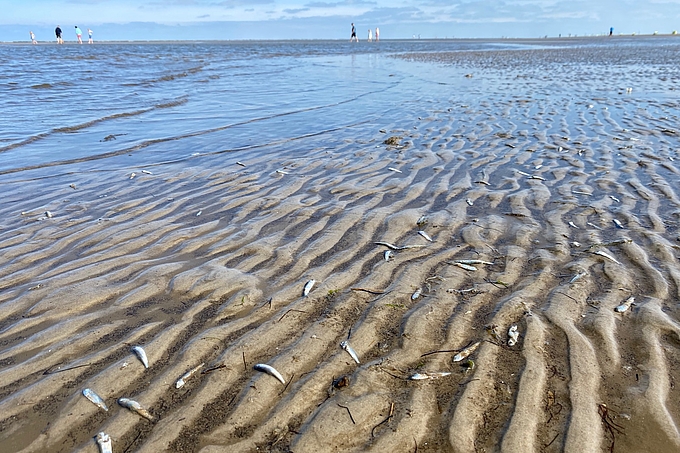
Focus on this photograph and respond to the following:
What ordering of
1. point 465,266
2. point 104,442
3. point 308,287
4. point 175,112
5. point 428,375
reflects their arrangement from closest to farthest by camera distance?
1. point 104,442
2. point 428,375
3. point 308,287
4. point 465,266
5. point 175,112

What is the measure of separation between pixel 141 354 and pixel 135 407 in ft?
1.62

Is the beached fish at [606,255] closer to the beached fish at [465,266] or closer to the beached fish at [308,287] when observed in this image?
the beached fish at [465,266]

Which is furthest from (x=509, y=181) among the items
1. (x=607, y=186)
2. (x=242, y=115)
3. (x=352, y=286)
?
(x=242, y=115)

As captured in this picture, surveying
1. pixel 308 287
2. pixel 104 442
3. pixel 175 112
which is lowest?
pixel 104 442

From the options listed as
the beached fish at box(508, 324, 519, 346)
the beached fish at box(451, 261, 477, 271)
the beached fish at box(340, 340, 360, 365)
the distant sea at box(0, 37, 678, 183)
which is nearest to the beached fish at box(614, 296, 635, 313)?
the beached fish at box(508, 324, 519, 346)

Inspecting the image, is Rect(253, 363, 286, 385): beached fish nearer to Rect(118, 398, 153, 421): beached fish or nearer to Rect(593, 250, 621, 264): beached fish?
Rect(118, 398, 153, 421): beached fish

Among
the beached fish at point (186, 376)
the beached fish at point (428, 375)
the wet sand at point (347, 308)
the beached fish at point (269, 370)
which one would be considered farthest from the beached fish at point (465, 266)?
the beached fish at point (186, 376)

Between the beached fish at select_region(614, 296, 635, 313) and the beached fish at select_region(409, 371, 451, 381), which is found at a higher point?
the beached fish at select_region(614, 296, 635, 313)

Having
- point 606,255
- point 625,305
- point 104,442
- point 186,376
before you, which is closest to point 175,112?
point 186,376

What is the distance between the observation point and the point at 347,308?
3.44 metres

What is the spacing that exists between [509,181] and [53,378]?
546 centimetres

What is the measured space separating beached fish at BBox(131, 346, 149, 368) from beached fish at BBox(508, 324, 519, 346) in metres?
2.32

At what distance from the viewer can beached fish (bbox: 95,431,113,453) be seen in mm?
2291

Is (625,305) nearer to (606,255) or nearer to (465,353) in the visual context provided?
(606,255)
